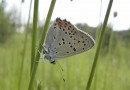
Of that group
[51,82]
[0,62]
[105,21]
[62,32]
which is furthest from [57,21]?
[0,62]

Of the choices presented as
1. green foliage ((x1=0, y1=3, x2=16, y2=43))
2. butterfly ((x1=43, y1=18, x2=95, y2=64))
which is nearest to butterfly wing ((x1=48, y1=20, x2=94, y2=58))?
butterfly ((x1=43, y1=18, x2=95, y2=64))

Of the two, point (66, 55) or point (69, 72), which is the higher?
point (66, 55)

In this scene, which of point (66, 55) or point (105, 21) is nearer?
point (105, 21)

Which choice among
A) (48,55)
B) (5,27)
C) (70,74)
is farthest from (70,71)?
(5,27)

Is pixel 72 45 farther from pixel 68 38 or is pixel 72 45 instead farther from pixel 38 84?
pixel 38 84

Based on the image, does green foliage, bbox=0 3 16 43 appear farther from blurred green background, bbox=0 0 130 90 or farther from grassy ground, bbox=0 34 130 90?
grassy ground, bbox=0 34 130 90

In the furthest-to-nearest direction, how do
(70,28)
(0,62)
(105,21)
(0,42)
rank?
1. (0,42)
2. (0,62)
3. (70,28)
4. (105,21)

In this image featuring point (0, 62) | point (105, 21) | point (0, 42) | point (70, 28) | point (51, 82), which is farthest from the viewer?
point (0, 42)

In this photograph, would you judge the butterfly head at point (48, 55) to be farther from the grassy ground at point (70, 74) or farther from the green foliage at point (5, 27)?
the green foliage at point (5, 27)

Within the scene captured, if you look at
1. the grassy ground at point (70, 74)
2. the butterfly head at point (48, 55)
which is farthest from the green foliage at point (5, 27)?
the butterfly head at point (48, 55)

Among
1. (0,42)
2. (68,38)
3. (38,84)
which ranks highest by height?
(68,38)
